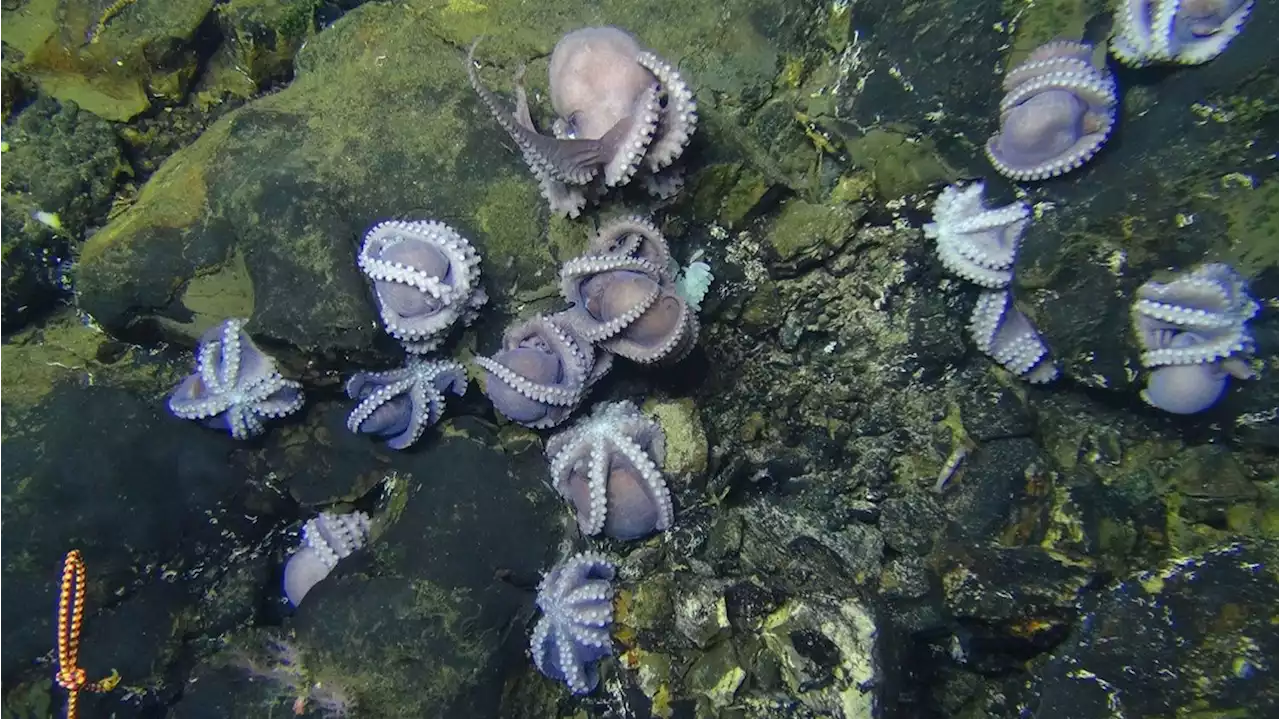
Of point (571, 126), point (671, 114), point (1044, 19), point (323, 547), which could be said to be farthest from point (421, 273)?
point (1044, 19)

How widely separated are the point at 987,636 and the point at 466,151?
444 centimetres

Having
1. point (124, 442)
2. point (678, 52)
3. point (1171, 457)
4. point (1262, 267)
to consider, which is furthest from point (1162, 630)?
point (124, 442)

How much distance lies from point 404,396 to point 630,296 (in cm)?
163

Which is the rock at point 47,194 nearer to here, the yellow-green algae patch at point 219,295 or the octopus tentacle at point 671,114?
the yellow-green algae patch at point 219,295

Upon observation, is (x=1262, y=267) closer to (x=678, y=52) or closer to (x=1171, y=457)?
(x=1171, y=457)

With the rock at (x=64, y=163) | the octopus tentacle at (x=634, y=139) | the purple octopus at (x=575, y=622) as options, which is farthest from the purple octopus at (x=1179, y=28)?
the rock at (x=64, y=163)

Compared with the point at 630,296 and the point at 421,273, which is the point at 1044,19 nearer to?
the point at 630,296

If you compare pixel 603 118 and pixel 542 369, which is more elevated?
pixel 603 118

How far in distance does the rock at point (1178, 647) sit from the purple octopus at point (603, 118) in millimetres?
3379

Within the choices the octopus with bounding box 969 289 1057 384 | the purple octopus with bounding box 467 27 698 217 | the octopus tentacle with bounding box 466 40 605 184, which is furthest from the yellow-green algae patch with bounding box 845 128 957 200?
the octopus tentacle with bounding box 466 40 605 184

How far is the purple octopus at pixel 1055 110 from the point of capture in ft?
11.7

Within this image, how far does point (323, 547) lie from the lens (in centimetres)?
462

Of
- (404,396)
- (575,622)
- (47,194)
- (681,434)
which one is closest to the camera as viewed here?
(575,622)

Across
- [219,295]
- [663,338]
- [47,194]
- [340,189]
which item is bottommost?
[219,295]
